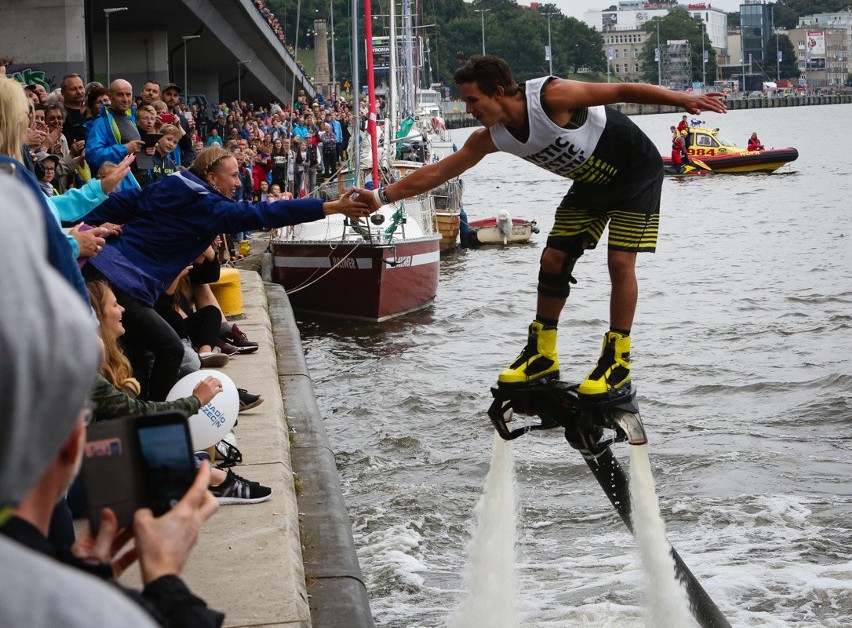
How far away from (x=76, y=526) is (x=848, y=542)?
654cm

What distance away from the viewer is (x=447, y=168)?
6.82 metres

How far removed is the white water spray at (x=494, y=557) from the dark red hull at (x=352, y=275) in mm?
13340

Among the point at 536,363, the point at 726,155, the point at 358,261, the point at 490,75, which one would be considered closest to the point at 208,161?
the point at 490,75

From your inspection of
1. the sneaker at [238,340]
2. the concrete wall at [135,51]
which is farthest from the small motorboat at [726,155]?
the sneaker at [238,340]

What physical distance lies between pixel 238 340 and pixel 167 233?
493cm

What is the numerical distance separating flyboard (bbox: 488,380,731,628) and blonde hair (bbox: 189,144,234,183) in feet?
8.53

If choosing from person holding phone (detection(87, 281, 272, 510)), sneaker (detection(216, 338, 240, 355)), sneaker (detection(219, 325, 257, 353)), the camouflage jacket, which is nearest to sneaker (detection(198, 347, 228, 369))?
sneaker (detection(216, 338, 240, 355))

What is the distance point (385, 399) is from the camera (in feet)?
53.5

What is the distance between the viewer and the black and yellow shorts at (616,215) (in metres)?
6.65

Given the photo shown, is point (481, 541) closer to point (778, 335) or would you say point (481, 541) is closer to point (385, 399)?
point (385, 399)

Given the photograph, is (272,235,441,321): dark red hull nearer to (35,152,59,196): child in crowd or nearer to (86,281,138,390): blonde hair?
(35,152,59,196): child in crowd

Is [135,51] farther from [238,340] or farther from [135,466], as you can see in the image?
[135,466]

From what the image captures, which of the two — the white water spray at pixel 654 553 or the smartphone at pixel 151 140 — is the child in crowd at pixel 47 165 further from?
the white water spray at pixel 654 553

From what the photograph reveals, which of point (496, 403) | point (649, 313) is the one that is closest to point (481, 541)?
point (496, 403)
